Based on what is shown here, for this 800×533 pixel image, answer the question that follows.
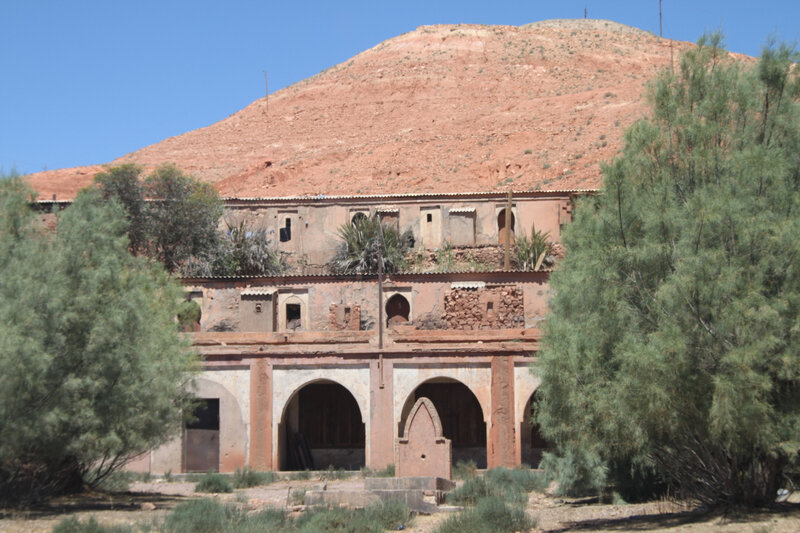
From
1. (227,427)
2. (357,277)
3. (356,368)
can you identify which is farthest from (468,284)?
(227,427)

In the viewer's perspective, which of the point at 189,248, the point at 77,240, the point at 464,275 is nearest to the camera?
the point at 77,240

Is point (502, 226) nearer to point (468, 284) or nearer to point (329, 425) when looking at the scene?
point (468, 284)

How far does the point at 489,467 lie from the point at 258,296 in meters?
13.1

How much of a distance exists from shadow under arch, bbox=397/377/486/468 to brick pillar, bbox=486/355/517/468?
334 centimetres

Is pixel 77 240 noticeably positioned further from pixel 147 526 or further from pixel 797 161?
pixel 797 161

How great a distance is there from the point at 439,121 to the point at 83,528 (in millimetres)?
67242

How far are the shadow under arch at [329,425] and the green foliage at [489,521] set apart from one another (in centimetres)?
1581

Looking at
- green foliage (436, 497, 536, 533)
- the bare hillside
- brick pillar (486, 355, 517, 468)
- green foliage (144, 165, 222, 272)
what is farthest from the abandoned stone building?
the bare hillside

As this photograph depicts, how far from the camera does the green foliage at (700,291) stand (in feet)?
50.3

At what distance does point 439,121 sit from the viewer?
8138 centimetres

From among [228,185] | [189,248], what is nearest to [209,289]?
[189,248]

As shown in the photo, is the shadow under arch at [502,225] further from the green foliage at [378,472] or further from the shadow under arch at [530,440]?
the green foliage at [378,472]

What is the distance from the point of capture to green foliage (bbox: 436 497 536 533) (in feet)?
57.0

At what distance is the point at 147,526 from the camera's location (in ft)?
58.2
